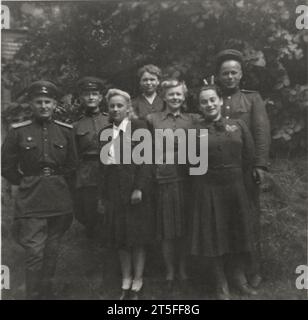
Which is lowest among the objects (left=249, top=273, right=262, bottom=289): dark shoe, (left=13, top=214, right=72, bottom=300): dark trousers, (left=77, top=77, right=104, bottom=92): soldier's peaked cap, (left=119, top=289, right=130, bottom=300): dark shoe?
(left=119, top=289, right=130, bottom=300): dark shoe

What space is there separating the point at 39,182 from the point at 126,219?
2.12ft

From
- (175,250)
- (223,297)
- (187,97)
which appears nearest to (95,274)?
(175,250)

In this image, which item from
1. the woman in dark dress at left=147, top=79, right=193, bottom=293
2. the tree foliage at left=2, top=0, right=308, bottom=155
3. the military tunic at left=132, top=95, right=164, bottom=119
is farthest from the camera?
the tree foliage at left=2, top=0, right=308, bottom=155

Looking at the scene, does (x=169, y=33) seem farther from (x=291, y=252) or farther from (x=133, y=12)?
(x=291, y=252)

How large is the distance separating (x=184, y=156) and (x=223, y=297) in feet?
3.25

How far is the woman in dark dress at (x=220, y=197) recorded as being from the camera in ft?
11.3

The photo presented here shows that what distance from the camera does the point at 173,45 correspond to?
383 centimetres

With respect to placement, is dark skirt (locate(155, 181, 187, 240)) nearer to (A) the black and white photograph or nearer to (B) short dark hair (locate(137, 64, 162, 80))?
(A) the black and white photograph

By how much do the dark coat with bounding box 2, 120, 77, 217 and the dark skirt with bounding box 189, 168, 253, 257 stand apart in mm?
941

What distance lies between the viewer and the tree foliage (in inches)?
146

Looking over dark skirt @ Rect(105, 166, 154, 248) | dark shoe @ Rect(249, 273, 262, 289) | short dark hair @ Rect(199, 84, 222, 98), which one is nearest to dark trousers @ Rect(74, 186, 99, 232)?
dark skirt @ Rect(105, 166, 154, 248)
